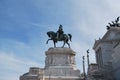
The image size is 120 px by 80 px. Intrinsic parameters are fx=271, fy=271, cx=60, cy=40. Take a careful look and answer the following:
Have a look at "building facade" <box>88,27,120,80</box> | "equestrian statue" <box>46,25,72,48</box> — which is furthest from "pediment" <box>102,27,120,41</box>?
"equestrian statue" <box>46,25,72,48</box>

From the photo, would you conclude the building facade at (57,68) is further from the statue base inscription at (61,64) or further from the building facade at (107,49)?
the building facade at (107,49)

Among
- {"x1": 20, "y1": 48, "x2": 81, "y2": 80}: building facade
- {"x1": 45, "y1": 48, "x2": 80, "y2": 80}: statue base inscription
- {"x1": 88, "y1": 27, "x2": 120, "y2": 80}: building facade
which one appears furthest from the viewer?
{"x1": 45, "y1": 48, "x2": 80, "y2": 80}: statue base inscription

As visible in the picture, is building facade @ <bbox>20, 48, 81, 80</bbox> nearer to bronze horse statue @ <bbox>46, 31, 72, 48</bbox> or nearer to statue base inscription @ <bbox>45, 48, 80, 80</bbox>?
statue base inscription @ <bbox>45, 48, 80, 80</bbox>

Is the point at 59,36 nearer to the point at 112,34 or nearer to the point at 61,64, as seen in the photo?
the point at 61,64

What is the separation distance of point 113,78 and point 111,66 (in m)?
3.42

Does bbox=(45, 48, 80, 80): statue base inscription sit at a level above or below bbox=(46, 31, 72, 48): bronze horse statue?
below

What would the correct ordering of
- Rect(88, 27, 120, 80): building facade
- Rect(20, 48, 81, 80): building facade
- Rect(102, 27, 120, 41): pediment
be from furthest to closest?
Result: Rect(102, 27, 120, 41): pediment
Rect(88, 27, 120, 80): building facade
Rect(20, 48, 81, 80): building facade

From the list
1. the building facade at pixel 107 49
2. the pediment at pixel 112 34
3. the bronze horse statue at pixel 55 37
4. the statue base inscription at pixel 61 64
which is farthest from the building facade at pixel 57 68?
the pediment at pixel 112 34

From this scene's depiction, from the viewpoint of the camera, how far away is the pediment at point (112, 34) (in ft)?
136

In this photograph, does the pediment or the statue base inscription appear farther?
the pediment

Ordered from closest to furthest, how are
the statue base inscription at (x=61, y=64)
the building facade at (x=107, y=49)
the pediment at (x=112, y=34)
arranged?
the building facade at (x=107, y=49) < the statue base inscription at (x=61, y=64) < the pediment at (x=112, y=34)

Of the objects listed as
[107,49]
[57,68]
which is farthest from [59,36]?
[107,49]

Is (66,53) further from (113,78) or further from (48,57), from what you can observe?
(113,78)

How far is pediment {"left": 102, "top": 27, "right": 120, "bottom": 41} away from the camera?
4134 cm
